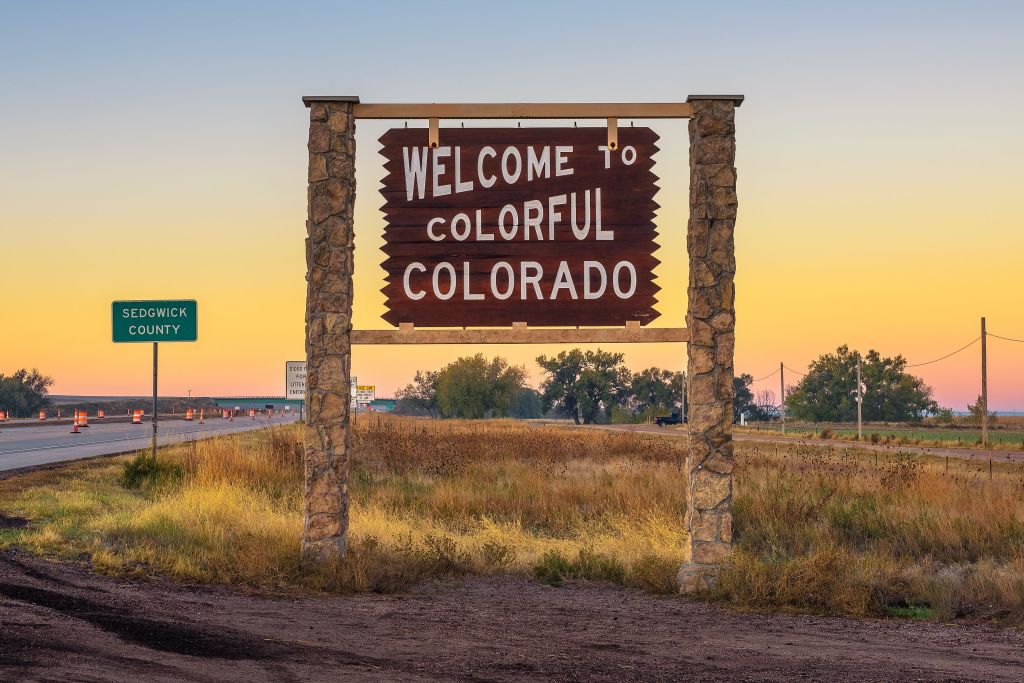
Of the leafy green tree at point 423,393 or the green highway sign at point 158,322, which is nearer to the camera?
the green highway sign at point 158,322

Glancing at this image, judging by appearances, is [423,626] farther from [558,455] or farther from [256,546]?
[558,455]

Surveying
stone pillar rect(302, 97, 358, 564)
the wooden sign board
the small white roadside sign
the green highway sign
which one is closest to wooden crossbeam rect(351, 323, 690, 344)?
the wooden sign board

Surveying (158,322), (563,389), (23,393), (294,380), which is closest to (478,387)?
(563,389)

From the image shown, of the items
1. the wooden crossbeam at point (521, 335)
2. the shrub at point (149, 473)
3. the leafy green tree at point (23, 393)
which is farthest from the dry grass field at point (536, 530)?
the leafy green tree at point (23, 393)

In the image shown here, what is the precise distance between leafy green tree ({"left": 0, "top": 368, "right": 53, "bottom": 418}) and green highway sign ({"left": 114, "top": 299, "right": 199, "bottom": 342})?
74404mm

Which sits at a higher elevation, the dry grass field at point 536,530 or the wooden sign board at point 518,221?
the wooden sign board at point 518,221

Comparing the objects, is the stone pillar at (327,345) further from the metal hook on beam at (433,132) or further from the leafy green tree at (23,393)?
the leafy green tree at (23,393)

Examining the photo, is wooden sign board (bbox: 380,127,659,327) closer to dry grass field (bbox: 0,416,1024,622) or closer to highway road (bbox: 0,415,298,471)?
dry grass field (bbox: 0,416,1024,622)

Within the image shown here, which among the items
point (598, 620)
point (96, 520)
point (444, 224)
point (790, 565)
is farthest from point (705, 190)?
point (96, 520)

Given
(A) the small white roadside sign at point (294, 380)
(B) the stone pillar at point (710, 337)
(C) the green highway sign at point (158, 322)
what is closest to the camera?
(B) the stone pillar at point (710, 337)

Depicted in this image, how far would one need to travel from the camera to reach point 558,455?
29.7 metres

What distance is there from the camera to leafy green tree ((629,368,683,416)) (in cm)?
13650

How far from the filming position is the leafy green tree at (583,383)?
428 feet

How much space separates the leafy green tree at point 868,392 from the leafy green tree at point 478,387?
136ft
